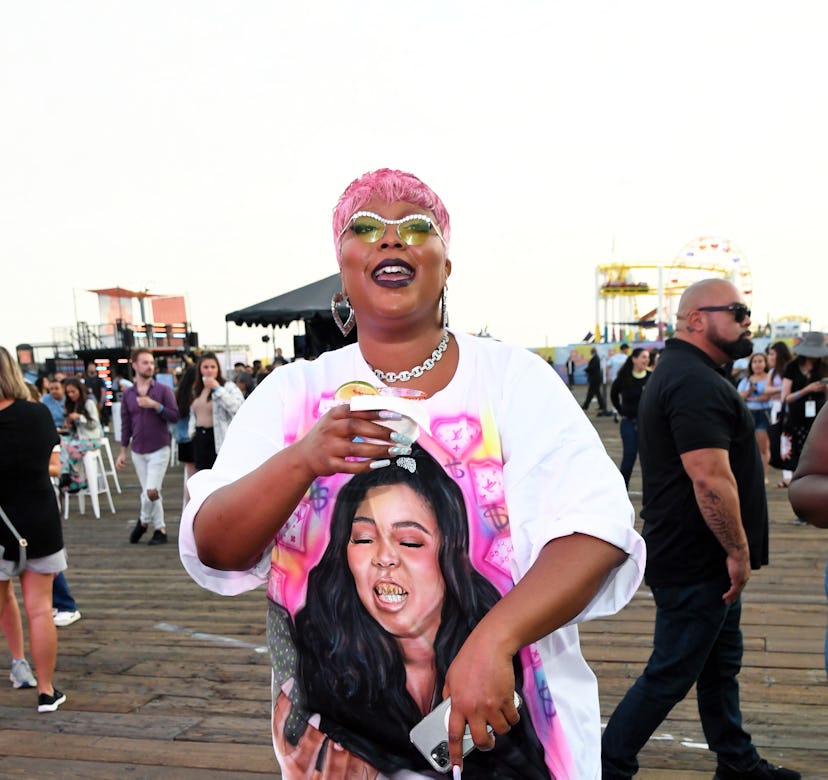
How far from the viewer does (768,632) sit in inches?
184

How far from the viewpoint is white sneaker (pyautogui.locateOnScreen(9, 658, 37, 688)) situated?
436cm

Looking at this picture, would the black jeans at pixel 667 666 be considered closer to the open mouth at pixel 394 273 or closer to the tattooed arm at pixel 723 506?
the tattooed arm at pixel 723 506

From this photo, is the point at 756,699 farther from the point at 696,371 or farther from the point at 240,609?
the point at 240,609

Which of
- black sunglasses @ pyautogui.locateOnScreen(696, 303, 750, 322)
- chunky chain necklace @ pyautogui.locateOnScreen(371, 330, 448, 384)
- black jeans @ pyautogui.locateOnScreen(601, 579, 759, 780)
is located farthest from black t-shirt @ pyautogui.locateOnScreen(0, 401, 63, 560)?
black sunglasses @ pyautogui.locateOnScreen(696, 303, 750, 322)

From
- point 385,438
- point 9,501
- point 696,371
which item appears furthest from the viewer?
point 9,501

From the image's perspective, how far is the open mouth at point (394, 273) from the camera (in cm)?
144

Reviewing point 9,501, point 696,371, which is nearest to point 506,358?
point 696,371

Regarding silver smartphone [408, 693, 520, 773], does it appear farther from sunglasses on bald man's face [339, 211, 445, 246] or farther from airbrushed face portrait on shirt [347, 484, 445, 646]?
sunglasses on bald man's face [339, 211, 445, 246]

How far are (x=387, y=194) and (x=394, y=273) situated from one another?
0.15 metres

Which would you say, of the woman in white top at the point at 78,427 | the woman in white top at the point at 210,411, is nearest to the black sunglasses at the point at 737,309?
the woman in white top at the point at 210,411

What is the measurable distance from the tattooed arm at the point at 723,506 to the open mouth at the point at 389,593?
1762 millimetres

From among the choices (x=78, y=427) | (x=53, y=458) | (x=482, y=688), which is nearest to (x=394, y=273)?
(x=482, y=688)

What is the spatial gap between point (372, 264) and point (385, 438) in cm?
42

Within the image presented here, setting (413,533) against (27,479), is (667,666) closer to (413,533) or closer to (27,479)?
(413,533)
